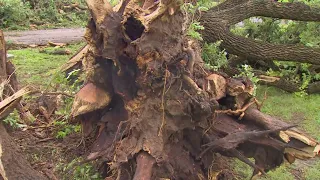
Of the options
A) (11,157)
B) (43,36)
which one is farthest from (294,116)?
(43,36)

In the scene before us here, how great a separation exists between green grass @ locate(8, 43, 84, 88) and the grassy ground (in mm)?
3508

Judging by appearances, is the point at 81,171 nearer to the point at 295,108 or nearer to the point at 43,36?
the point at 295,108

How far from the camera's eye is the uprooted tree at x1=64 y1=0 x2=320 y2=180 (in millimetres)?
3396

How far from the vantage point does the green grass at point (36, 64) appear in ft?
22.7

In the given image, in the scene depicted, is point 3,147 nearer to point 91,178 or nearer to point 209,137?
point 91,178

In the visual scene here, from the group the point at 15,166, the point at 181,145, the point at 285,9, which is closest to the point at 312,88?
the point at 285,9

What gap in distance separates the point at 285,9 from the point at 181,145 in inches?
180

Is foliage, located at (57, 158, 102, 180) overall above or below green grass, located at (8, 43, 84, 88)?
above

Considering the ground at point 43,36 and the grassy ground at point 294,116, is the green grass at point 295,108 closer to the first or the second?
the grassy ground at point 294,116

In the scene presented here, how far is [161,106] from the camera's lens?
347 cm

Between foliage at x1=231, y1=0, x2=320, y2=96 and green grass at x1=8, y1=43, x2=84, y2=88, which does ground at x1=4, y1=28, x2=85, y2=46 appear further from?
foliage at x1=231, y1=0, x2=320, y2=96

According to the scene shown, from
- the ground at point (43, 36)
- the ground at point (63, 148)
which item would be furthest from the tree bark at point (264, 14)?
the ground at point (43, 36)

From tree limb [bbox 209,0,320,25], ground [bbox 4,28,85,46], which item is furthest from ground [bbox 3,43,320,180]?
ground [bbox 4,28,85,46]

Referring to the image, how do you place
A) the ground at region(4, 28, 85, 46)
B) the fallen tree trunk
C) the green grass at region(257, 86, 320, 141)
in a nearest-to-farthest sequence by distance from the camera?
the fallen tree trunk, the green grass at region(257, 86, 320, 141), the ground at region(4, 28, 85, 46)
